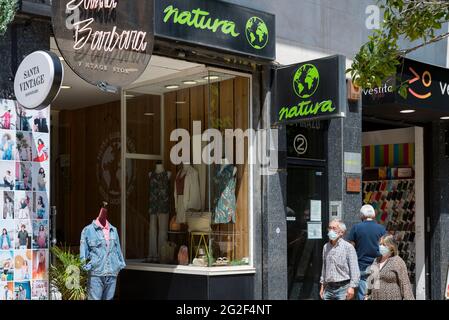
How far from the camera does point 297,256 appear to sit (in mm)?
12336

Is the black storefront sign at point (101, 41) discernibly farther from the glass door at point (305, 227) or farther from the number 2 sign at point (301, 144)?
the glass door at point (305, 227)

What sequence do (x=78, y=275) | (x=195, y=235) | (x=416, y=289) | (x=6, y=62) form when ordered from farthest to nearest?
(x=416, y=289) → (x=195, y=235) → (x=78, y=275) → (x=6, y=62)

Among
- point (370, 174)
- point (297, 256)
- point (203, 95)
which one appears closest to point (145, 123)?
point (203, 95)

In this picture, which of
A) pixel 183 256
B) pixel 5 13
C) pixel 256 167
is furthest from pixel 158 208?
pixel 5 13

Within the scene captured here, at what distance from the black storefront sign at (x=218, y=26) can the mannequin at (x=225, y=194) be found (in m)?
1.82

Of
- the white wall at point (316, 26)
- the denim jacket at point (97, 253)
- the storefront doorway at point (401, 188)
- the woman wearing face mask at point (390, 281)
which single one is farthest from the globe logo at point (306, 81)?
the storefront doorway at point (401, 188)

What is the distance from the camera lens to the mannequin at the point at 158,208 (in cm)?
1202

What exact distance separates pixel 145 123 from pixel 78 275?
350cm

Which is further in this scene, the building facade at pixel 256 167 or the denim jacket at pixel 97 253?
the building facade at pixel 256 167

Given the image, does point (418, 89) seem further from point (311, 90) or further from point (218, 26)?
point (218, 26)

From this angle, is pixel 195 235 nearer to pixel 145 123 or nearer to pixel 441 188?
pixel 145 123

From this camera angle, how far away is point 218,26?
10547 millimetres

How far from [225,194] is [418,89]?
3.87m

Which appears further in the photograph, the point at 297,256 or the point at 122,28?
the point at 297,256
